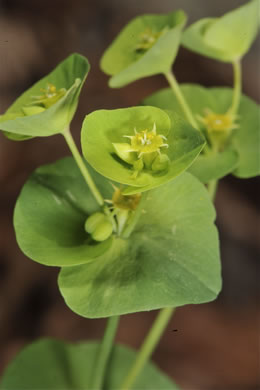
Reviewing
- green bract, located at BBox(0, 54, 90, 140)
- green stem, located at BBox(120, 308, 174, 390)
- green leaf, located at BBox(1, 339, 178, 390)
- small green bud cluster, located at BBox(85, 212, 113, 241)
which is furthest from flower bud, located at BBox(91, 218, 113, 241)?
green leaf, located at BBox(1, 339, 178, 390)

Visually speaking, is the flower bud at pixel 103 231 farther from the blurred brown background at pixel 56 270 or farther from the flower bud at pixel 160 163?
the blurred brown background at pixel 56 270

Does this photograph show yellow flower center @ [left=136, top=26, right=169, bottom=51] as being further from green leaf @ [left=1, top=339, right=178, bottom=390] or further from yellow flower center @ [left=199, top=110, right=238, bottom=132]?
green leaf @ [left=1, top=339, right=178, bottom=390]

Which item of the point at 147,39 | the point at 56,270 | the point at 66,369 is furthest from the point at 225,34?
the point at 56,270

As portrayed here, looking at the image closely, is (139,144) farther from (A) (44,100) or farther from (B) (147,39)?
(B) (147,39)

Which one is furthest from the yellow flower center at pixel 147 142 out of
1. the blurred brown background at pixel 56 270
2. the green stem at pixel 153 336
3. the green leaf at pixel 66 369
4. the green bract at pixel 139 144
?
the blurred brown background at pixel 56 270

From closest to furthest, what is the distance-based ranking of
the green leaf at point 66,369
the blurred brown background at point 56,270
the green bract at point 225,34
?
1. the green bract at point 225,34
2. the green leaf at point 66,369
3. the blurred brown background at point 56,270

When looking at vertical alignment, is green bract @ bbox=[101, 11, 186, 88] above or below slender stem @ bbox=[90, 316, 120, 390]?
above
